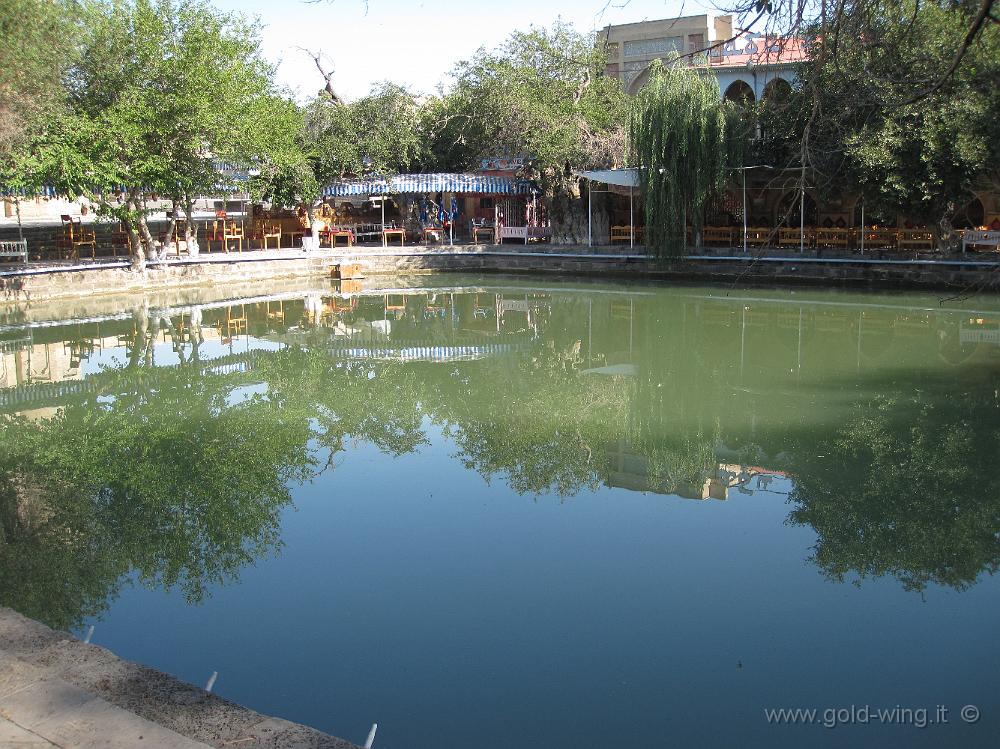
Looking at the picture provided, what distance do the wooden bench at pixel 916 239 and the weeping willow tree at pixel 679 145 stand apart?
119 inches

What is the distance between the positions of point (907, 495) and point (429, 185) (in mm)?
15766

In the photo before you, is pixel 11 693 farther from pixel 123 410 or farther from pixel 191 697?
pixel 123 410

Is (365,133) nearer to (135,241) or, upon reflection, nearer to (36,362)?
(135,241)

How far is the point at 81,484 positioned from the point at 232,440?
4.34ft

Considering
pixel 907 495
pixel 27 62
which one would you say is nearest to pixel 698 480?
pixel 907 495

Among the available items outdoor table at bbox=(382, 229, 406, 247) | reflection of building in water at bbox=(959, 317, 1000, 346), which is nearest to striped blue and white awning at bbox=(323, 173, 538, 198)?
outdoor table at bbox=(382, 229, 406, 247)

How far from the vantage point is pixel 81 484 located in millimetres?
6352

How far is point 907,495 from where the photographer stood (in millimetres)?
6020

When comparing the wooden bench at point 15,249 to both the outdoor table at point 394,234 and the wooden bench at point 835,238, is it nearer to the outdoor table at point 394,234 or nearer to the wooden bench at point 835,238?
the outdoor table at point 394,234

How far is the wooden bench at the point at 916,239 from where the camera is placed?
634 inches

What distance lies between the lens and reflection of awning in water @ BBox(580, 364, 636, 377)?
1016 cm

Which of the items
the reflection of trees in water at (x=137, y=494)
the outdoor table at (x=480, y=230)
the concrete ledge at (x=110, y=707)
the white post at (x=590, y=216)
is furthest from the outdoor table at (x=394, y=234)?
the concrete ledge at (x=110, y=707)

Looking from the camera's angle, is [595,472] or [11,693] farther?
[595,472]

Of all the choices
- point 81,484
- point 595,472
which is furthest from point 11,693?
point 595,472
